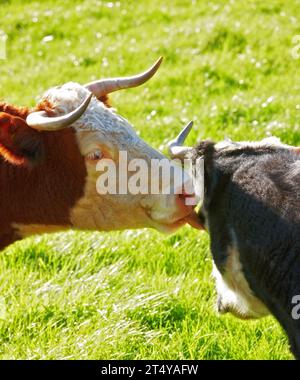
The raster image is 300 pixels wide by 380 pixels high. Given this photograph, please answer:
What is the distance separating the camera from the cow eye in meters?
5.50

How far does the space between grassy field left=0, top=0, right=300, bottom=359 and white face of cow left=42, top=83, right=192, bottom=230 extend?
0.91 metres

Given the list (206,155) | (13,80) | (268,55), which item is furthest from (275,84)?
(206,155)

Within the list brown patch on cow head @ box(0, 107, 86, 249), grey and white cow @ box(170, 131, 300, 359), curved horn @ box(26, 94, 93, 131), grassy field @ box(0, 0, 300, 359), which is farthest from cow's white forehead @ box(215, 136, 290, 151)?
grassy field @ box(0, 0, 300, 359)

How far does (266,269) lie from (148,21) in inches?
447

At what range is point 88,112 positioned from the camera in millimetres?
5562

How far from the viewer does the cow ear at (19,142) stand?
216 inches

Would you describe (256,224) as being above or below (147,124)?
above

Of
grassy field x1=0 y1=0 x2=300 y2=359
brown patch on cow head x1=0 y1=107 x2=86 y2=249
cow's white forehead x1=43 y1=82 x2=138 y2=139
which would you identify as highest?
cow's white forehead x1=43 y1=82 x2=138 y2=139

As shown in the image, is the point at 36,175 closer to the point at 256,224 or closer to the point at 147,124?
the point at 256,224

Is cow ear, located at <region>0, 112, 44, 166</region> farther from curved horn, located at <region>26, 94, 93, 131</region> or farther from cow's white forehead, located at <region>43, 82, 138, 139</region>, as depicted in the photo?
cow's white forehead, located at <region>43, 82, 138, 139</region>

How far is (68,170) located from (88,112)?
38cm

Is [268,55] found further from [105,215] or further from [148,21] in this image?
[105,215]

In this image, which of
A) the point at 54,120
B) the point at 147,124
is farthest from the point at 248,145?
the point at 147,124

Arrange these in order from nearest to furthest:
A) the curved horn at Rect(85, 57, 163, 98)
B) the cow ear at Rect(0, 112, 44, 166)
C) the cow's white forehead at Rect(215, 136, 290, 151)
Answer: the cow's white forehead at Rect(215, 136, 290, 151) < the cow ear at Rect(0, 112, 44, 166) < the curved horn at Rect(85, 57, 163, 98)
